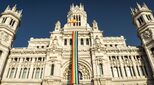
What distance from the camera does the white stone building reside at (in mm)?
41062

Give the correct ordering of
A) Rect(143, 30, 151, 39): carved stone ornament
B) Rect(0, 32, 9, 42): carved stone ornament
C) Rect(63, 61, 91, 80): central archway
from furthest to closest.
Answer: Rect(0, 32, 9, 42): carved stone ornament < Rect(143, 30, 151, 39): carved stone ornament < Rect(63, 61, 91, 80): central archway

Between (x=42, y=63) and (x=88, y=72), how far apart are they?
11.2m

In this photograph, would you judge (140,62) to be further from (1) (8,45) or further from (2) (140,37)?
(1) (8,45)

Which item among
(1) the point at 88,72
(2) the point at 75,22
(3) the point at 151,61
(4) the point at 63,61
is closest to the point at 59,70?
(4) the point at 63,61

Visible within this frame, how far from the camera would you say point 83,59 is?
146 feet

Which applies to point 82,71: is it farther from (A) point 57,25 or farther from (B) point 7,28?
(B) point 7,28

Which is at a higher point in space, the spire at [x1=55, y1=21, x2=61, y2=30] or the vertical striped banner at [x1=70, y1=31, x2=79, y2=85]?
the spire at [x1=55, y1=21, x2=61, y2=30]

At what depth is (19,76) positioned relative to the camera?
43312 millimetres

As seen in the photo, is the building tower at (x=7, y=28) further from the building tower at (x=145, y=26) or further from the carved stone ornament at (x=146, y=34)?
the carved stone ornament at (x=146, y=34)

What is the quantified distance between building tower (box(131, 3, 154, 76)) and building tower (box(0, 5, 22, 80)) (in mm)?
32093

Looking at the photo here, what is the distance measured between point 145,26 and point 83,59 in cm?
1757

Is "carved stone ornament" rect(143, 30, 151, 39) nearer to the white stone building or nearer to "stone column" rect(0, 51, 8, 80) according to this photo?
the white stone building

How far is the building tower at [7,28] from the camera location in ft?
144

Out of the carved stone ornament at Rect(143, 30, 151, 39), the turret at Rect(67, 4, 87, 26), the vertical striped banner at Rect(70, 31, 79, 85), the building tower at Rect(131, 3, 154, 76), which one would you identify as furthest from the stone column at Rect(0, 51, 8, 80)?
the carved stone ornament at Rect(143, 30, 151, 39)
